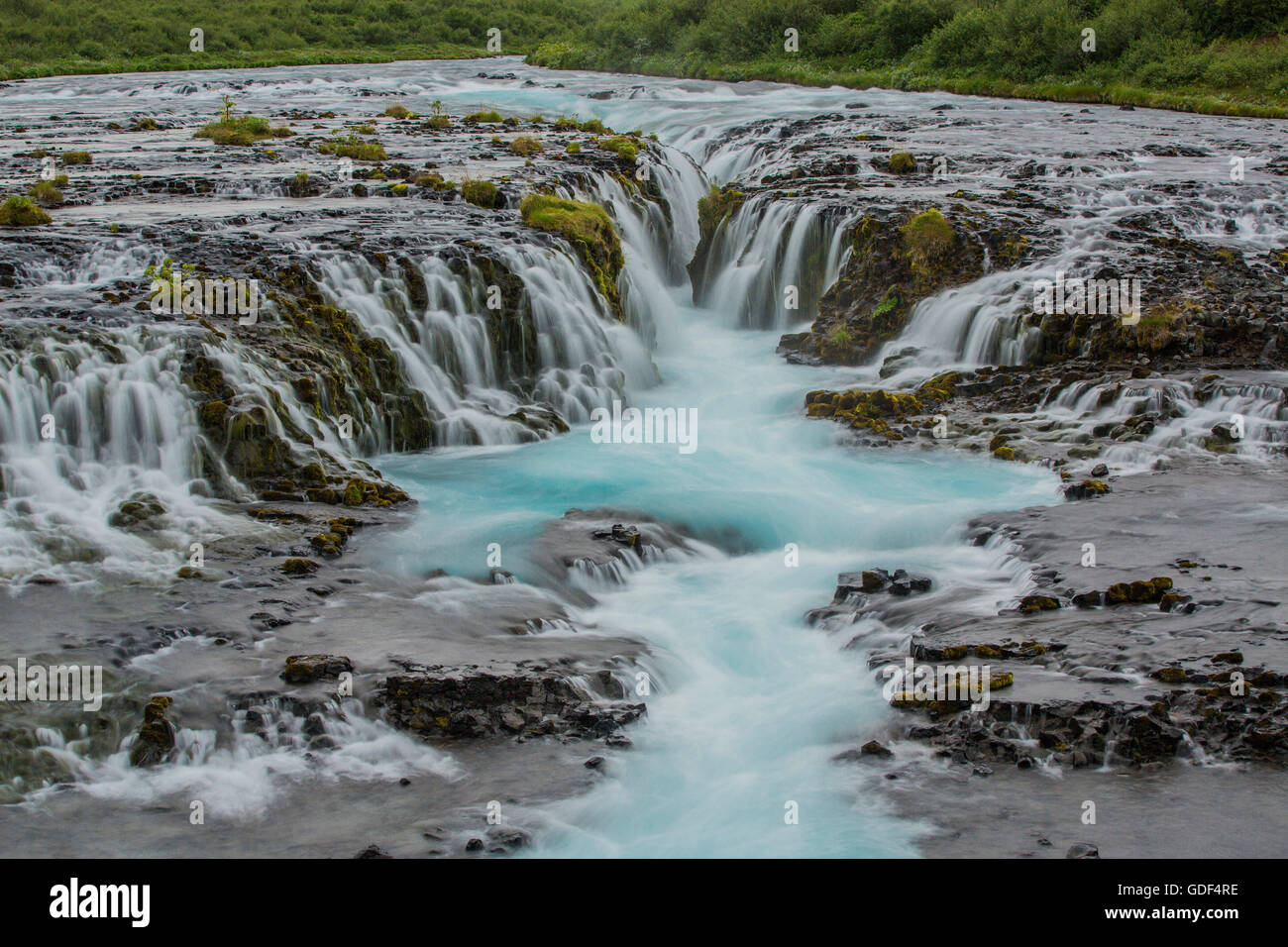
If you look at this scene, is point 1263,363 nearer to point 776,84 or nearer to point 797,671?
point 797,671

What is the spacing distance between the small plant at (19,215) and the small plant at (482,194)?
280 inches

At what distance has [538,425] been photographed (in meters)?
16.9

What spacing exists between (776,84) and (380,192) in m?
29.0

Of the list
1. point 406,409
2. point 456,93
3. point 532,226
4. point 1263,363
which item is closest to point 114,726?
point 406,409

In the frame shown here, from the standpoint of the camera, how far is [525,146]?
27.4 m

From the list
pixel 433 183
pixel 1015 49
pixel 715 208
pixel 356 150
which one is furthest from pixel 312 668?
pixel 1015 49

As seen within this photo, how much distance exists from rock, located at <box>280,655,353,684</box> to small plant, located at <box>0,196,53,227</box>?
1220cm

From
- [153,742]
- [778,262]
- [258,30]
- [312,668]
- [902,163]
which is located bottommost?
[153,742]

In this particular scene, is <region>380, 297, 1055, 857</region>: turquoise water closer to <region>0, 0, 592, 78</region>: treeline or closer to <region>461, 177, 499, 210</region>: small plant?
<region>461, 177, 499, 210</region>: small plant

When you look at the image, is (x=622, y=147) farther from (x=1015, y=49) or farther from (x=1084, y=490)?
(x=1015, y=49)

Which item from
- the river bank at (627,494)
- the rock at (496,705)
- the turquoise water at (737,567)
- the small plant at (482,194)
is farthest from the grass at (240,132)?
the rock at (496,705)

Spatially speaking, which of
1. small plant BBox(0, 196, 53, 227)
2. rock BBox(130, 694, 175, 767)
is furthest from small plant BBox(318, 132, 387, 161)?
rock BBox(130, 694, 175, 767)

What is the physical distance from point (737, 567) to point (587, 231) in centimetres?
938

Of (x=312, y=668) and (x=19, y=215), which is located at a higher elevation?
(x=19, y=215)
